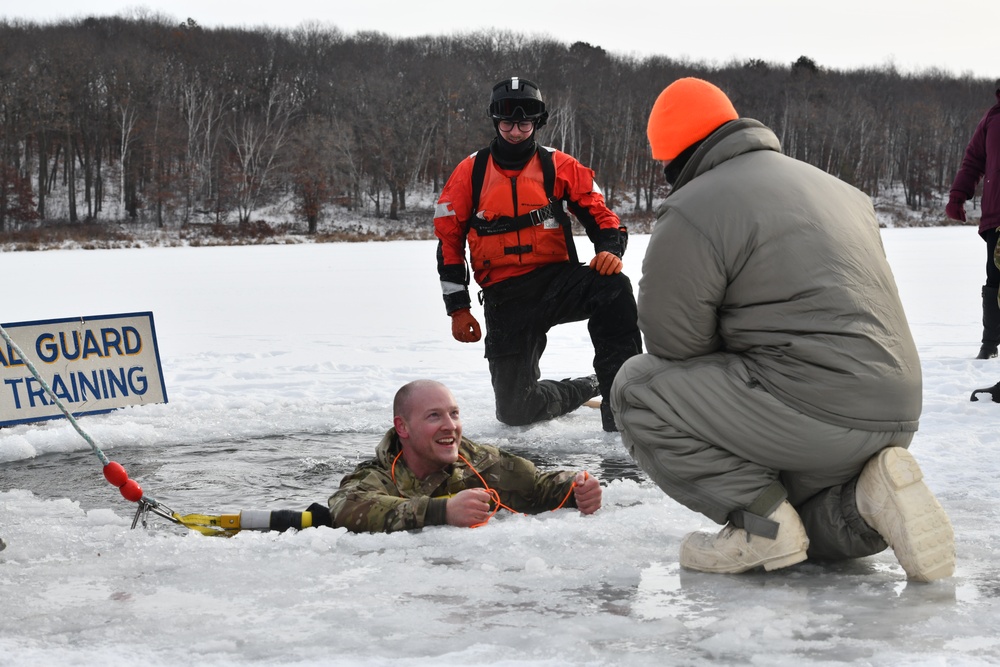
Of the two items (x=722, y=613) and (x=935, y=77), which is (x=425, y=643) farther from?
(x=935, y=77)

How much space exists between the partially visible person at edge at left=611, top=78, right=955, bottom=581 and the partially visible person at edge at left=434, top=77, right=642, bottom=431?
7.84 ft

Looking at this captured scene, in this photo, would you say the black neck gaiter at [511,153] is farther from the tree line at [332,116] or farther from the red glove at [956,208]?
the tree line at [332,116]

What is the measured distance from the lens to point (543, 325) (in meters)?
5.79

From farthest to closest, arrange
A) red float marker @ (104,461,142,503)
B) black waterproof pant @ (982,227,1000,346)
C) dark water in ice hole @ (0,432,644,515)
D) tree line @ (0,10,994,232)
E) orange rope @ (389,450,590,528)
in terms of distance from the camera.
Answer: tree line @ (0,10,994,232) < black waterproof pant @ (982,227,1000,346) < dark water in ice hole @ (0,432,644,515) < orange rope @ (389,450,590,528) < red float marker @ (104,461,142,503)

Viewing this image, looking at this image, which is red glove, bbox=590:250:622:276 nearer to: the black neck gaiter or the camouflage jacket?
the black neck gaiter

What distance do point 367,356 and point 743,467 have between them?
622cm

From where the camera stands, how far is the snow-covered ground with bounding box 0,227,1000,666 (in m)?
2.53

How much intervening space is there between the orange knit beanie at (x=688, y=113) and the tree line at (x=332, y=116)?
147 feet

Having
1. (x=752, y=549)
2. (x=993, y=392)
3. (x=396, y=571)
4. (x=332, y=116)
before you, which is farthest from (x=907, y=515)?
(x=332, y=116)

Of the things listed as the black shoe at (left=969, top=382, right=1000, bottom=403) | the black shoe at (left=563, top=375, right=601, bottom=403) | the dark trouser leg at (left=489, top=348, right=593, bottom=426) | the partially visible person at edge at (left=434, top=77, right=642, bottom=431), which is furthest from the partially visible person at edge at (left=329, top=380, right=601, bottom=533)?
the black shoe at (left=969, top=382, right=1000, bottom=403)

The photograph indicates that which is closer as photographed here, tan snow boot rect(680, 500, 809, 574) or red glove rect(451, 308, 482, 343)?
tan snow boot rect(680, 500, 809, 574)

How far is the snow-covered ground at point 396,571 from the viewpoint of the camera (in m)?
2.53

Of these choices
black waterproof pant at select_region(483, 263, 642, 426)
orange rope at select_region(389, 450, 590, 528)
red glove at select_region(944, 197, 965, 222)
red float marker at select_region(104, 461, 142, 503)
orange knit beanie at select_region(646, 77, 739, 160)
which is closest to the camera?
orange knit beanie at select_region(646, 77, 739, 160)

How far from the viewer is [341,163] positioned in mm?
53875
